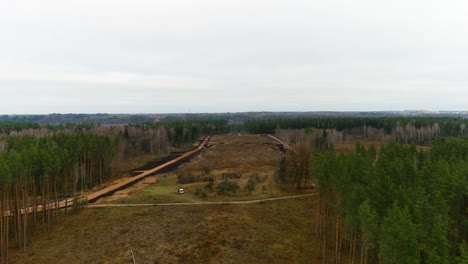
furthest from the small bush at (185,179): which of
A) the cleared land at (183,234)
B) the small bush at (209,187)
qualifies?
the cleared land at (183,234)

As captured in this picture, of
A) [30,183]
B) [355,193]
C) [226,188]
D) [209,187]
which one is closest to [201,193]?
[209,187]

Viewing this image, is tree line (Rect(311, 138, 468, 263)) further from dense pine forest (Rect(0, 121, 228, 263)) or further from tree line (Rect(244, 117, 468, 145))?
tree line (Rect(244, 117, 468, 145))

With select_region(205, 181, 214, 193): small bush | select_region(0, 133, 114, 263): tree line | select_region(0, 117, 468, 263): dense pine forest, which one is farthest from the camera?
select_region(205, 181, 214, 193): small bush

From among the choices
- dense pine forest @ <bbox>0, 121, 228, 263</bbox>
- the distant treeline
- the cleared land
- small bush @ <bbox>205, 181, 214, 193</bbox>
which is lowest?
the cleared land

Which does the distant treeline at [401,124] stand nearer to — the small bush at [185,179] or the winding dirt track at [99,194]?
the winding dirt track at [99,194]

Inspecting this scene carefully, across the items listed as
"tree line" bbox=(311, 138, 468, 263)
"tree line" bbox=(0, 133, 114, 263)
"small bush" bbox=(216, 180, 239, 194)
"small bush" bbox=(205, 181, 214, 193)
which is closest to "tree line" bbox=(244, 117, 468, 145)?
"small bush" bbox=(216, 180, 239, 194)

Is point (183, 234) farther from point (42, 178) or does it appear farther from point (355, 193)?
point (355, 193)

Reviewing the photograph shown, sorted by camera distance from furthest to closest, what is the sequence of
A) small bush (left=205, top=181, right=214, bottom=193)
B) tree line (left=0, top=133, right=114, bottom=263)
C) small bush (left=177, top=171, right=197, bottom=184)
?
small bush (left=177, top=171, right=197, bottom=184)
small bush (left=205, top=181, right=214, bottom=193)
tree line (left=0, top=133, right=114, bottom=263)

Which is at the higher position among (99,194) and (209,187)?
(209,187)

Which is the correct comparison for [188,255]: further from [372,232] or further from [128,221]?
[372,232]
